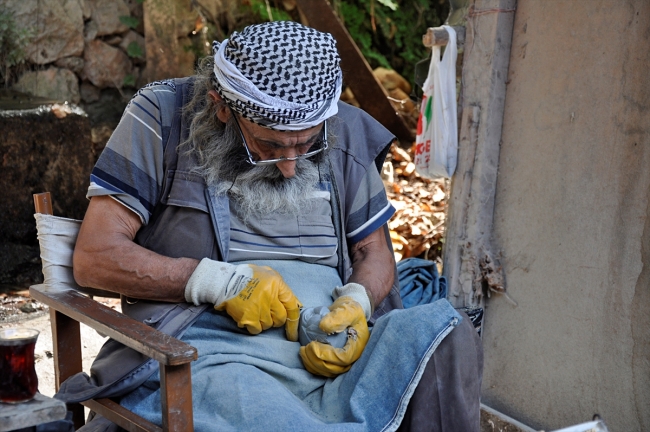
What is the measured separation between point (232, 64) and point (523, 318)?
1.88 meters

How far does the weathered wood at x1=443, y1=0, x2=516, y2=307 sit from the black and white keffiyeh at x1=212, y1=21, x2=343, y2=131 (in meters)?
1.22

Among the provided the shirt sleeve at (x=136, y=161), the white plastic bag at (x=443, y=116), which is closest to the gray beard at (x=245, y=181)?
the shirt sleeve at (x=136, y=161)

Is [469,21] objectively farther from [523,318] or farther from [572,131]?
[523,318]

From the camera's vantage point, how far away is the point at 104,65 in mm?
6379

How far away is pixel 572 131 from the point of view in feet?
10.5

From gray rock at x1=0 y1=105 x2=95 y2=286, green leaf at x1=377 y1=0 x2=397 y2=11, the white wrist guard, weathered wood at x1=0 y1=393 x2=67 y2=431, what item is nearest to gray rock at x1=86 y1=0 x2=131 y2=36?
gray rock at x1=0 y1=105 x2=95 y2=286

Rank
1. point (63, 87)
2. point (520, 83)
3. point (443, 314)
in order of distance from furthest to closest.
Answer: point (63, 87) < point (520, 83) < point (443, 314)

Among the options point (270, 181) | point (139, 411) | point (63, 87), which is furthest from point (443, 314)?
point (63, 87)

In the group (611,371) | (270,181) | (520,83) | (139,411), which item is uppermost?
(520,83)

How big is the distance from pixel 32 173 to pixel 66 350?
9.45ft

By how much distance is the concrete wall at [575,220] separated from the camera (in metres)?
2.97

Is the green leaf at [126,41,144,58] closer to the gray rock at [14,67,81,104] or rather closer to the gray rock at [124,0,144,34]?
the gray rock at [124,0,144,34]

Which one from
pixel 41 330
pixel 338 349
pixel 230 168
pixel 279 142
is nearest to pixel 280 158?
pixel 279 142

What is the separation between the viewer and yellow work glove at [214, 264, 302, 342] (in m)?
2.31
